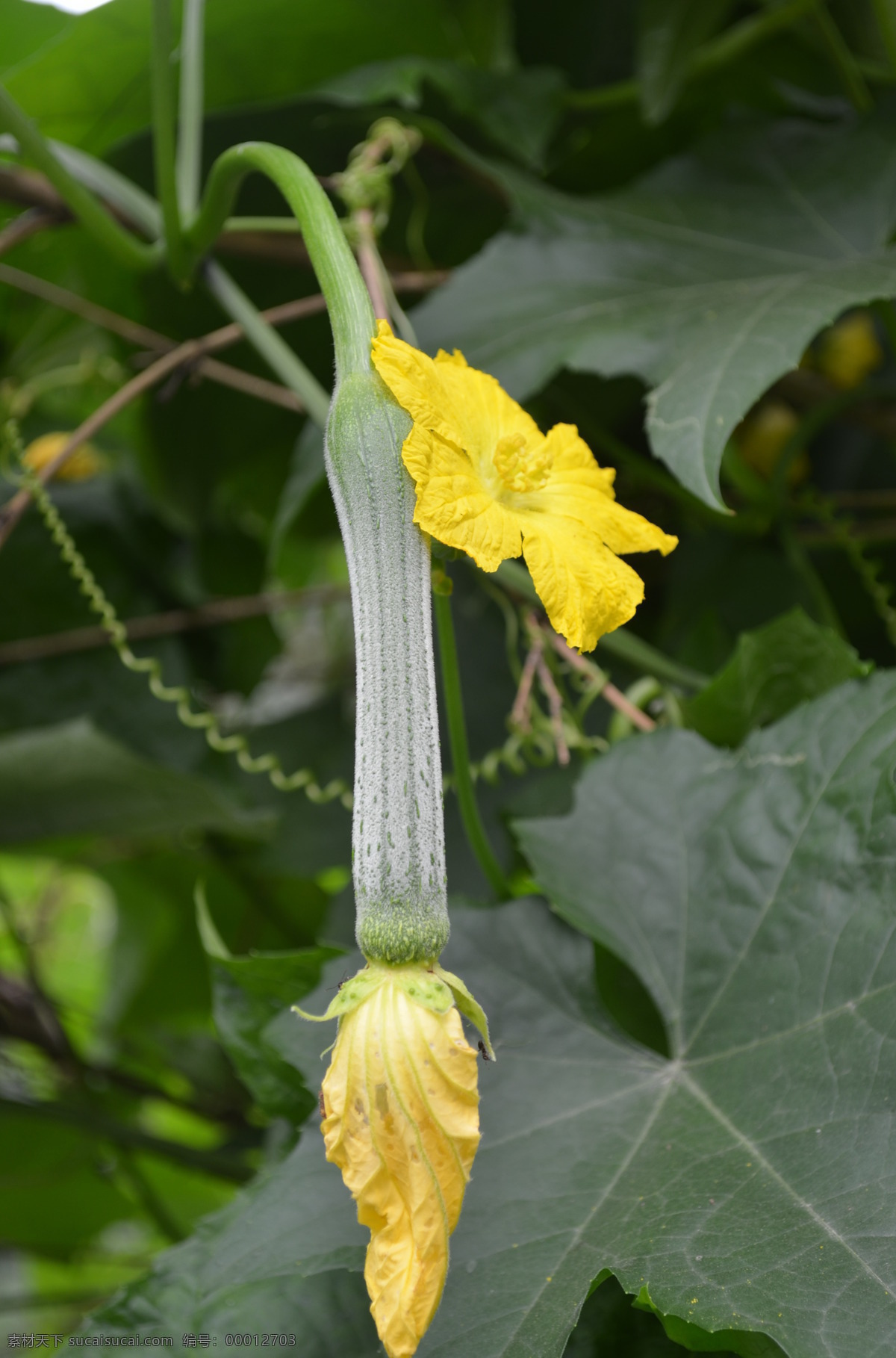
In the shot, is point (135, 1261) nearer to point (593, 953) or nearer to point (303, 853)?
point (303, 853)

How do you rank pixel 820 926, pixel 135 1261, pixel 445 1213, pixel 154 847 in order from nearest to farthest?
pixel 445 1213, pixel 820 926, pixel 135 1261, pixel 154 847

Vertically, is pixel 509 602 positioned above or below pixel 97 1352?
above

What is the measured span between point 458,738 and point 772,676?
0.75ft

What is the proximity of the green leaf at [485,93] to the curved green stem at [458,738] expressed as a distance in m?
0.48

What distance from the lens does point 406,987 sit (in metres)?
0.35

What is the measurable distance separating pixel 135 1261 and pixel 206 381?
909 mm

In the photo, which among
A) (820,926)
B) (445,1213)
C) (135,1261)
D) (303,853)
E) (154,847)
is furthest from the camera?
(154,847)

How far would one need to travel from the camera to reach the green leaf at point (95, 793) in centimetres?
→ 93

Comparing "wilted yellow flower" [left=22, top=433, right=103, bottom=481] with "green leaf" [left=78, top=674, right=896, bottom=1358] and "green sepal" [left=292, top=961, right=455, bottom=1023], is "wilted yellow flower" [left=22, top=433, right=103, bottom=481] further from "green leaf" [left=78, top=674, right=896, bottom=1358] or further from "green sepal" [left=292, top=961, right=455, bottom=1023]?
"green sepal" [left=292, top=961, right=455, bottom=1023]

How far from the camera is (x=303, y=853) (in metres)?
1.02

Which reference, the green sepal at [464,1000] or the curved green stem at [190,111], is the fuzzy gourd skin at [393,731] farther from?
the curved green stem at [190,111]

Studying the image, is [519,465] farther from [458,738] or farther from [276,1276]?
[276,1276]

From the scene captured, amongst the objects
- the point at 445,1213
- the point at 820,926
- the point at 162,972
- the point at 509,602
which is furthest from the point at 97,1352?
the point at 162,972

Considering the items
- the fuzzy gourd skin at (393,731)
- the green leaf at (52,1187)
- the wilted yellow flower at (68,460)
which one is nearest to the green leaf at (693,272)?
the fuzzy gourd skin at (393,731)
